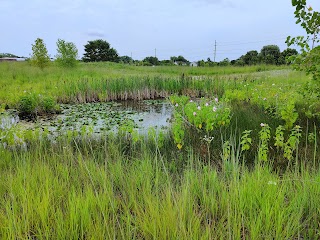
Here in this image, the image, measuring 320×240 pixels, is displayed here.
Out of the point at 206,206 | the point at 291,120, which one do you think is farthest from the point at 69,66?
the point at 206,206

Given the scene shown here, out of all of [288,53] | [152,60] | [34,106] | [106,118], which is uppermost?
[152,60]

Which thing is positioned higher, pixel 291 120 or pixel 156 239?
pixel 291 120

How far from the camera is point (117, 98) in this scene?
1103 cm

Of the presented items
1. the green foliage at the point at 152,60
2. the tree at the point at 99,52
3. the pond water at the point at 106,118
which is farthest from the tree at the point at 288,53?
the tree at the point at 99,52

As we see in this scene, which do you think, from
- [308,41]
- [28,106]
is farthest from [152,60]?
[308,41]

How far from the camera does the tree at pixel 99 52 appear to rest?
4719 centimetres

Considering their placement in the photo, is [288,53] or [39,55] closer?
[288,53]

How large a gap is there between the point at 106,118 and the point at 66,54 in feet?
48.4

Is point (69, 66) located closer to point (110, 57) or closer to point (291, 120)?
point (291, 120)

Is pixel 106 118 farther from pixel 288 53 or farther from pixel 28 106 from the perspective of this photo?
pixel 288 53

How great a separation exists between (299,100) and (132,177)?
16.0ft

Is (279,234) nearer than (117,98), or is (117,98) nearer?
(279,234)

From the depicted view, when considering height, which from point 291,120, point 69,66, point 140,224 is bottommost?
point 140,224

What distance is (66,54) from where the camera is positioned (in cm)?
2016
